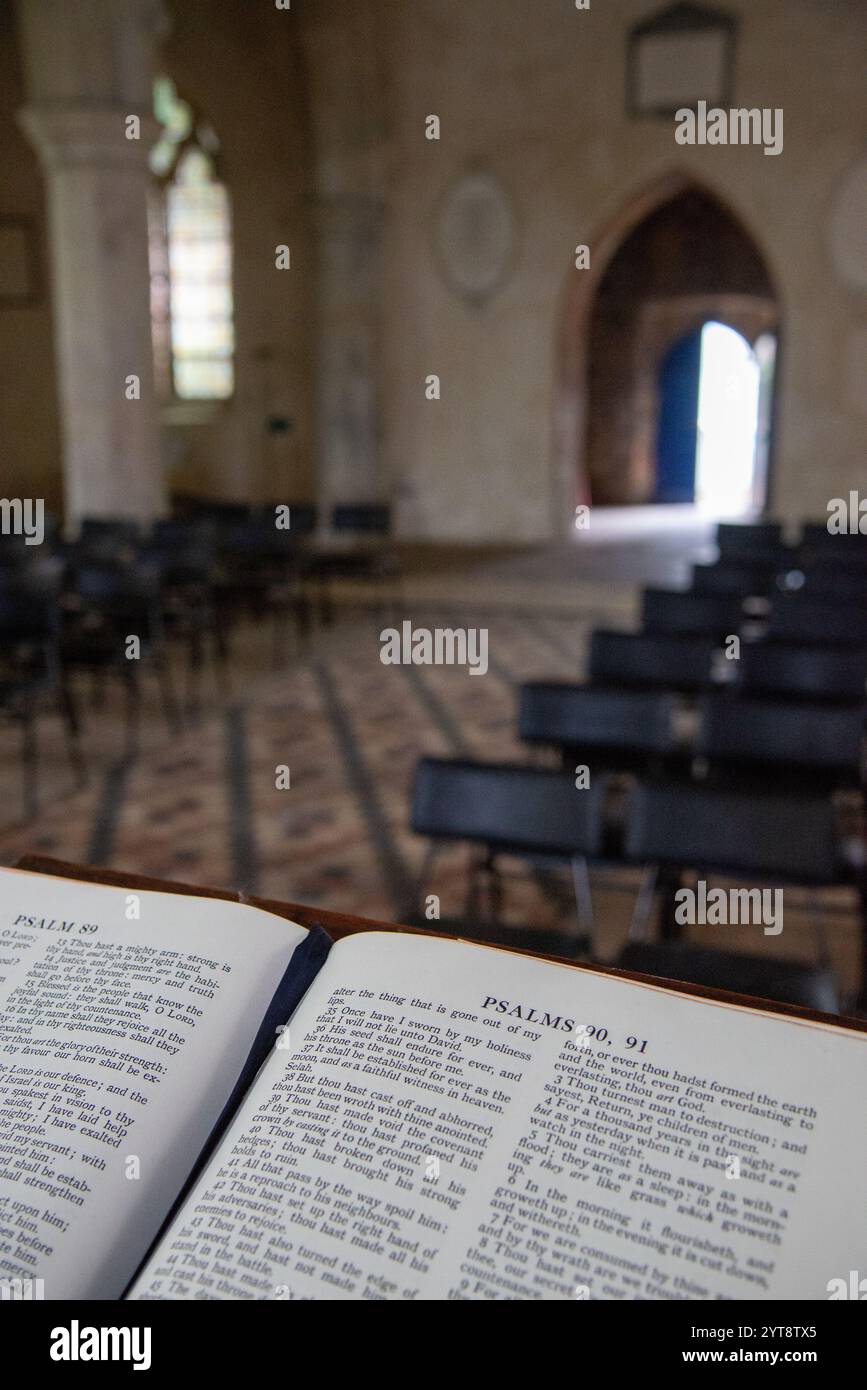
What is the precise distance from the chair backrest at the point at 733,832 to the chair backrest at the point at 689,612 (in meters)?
3.16

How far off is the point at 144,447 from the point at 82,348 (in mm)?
1064

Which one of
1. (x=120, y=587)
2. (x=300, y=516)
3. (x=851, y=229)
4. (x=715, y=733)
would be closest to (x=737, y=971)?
(x=715, y=733)

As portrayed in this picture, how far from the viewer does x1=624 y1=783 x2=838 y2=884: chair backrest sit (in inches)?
137

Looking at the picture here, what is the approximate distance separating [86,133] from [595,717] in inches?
329

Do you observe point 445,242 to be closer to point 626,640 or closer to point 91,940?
point 626,640

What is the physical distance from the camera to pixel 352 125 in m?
15.7

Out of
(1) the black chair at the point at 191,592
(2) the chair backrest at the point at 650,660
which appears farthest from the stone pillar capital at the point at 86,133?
(2) the chair backrest at the point at 650,660

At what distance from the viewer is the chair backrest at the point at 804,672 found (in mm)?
5352

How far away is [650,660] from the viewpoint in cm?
569

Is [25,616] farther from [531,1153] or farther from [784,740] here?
[531,1153]

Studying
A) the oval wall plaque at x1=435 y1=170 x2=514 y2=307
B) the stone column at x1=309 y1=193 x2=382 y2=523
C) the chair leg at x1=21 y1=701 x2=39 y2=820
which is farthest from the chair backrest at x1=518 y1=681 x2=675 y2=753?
the oval wall plaque at x1=435 y1=170 x2=514 y2=307

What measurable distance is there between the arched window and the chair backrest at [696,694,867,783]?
14.3 metres

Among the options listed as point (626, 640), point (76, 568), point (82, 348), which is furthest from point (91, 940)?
point (82, 348)

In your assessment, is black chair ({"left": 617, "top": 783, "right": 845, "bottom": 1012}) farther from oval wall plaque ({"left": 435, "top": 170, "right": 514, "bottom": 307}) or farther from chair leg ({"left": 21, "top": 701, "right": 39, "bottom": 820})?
oval wall plaque ({"left": 435, "top": 170, "right": 514, "bottom": 307})
